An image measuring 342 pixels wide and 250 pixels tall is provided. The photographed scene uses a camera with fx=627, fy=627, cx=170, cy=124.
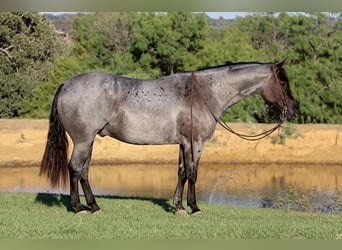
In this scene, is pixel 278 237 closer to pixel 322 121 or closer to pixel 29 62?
pixel 322 121

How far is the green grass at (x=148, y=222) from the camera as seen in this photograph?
693cm

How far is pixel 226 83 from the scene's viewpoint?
8648 mm

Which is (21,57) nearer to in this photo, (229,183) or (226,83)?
(229,183)

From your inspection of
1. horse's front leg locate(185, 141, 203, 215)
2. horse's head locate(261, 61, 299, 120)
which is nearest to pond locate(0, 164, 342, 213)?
horse's head locate(261, 61, 299, 120)

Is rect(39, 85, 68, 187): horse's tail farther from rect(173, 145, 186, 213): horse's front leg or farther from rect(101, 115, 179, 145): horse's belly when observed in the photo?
rect(173, 145, 186, 213): horse's front leg

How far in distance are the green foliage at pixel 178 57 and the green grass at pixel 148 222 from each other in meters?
14.9

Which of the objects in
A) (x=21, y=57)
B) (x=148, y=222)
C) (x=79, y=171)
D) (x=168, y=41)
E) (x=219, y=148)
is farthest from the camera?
(x=21, y=57)

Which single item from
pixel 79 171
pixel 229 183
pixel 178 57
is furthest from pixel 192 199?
pixel 178 57

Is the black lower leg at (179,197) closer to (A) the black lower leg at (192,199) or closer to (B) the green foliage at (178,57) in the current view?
(A) the black lower leg at (192,199)

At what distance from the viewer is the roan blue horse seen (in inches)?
328

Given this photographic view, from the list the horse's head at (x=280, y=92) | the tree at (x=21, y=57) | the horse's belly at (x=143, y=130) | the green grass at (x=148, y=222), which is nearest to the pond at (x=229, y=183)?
the green grass at (x=148, y=222)

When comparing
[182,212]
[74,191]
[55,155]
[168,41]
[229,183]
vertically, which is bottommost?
[229,183]

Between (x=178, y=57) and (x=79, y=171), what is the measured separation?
18.1 meters

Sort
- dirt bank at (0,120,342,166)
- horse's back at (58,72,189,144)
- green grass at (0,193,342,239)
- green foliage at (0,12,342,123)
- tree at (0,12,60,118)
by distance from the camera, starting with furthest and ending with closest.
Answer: tree at (0,12,60,118) → green foliage at (0,12,342,123) → dirt bank at (0,120,342,166) → horse's back at (58,72,189,144) → green grass at (0,193,342,239)
